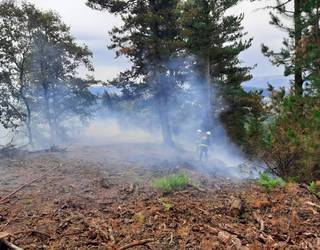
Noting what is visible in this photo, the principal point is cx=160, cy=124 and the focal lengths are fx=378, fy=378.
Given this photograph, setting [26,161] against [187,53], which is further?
[187,53]

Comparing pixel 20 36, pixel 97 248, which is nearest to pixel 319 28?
pixel 97 248

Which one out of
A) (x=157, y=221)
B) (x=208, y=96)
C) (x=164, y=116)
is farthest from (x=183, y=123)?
(x=157, y=221)

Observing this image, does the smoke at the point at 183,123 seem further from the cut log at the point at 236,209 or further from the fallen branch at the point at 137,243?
the fallen branch at the point at 137,243

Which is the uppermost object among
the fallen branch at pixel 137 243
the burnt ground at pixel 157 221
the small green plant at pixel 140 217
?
the fallen branch at pixel 137 243

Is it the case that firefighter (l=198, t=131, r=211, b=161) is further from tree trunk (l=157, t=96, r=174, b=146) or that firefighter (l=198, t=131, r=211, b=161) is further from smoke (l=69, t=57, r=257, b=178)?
tree trunk (l=157, t=96, r=174, b=146)

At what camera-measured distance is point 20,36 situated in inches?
1102

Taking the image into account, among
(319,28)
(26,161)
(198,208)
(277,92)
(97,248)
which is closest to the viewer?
(97,248)

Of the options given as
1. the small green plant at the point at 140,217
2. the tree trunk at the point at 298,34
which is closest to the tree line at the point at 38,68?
the tree trunk at the point at 298,34

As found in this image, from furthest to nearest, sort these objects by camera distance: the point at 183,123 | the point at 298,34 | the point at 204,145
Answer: the point at 183,123 < the point at 298,34 < the point at 204,145

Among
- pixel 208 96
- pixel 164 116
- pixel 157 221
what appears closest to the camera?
pixel 157 221

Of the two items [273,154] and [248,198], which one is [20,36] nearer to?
[273,154]

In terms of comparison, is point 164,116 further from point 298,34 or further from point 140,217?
point 140,217

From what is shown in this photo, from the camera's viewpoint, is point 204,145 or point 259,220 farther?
point 204,145

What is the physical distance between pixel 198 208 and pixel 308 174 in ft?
21.0
